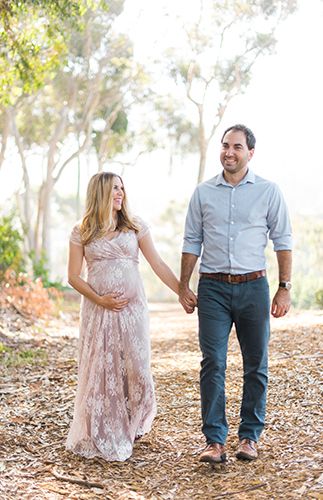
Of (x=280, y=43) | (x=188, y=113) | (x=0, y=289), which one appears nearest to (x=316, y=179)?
(x=188, y=113)

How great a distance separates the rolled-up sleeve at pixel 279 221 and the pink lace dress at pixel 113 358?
34.5 inches

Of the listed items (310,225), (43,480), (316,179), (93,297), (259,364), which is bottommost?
(43,480)

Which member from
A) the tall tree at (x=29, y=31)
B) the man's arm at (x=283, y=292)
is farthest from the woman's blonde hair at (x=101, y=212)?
the tall tree at (x=29, y=31)

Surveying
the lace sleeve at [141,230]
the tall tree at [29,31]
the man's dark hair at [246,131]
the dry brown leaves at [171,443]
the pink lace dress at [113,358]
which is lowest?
the dry brown leaves at [171,443]

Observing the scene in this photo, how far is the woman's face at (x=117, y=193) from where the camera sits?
4.87 meters

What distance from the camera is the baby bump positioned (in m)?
4.95

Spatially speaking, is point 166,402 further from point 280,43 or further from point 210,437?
point 280,43

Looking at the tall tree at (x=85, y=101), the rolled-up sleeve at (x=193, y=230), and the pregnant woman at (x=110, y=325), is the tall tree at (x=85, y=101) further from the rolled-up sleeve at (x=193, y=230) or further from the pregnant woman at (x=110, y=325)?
the rolled-up sleeve at (x=193, y=230)

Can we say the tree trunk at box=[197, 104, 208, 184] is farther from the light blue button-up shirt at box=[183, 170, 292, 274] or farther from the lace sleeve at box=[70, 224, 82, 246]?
the light blue button-up shirt at box=[183, 170, 292, 274]

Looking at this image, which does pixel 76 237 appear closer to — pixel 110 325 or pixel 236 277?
pixel 110 325

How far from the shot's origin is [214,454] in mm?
4449

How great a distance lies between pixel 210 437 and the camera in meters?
4.52

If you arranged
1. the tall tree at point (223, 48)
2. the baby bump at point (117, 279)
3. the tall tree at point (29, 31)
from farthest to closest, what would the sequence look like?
the tall tree at point (223, 48)
the tall tree at point (29, 31)
the baby bump at point (117, 279)

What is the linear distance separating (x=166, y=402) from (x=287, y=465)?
6.77 feet
